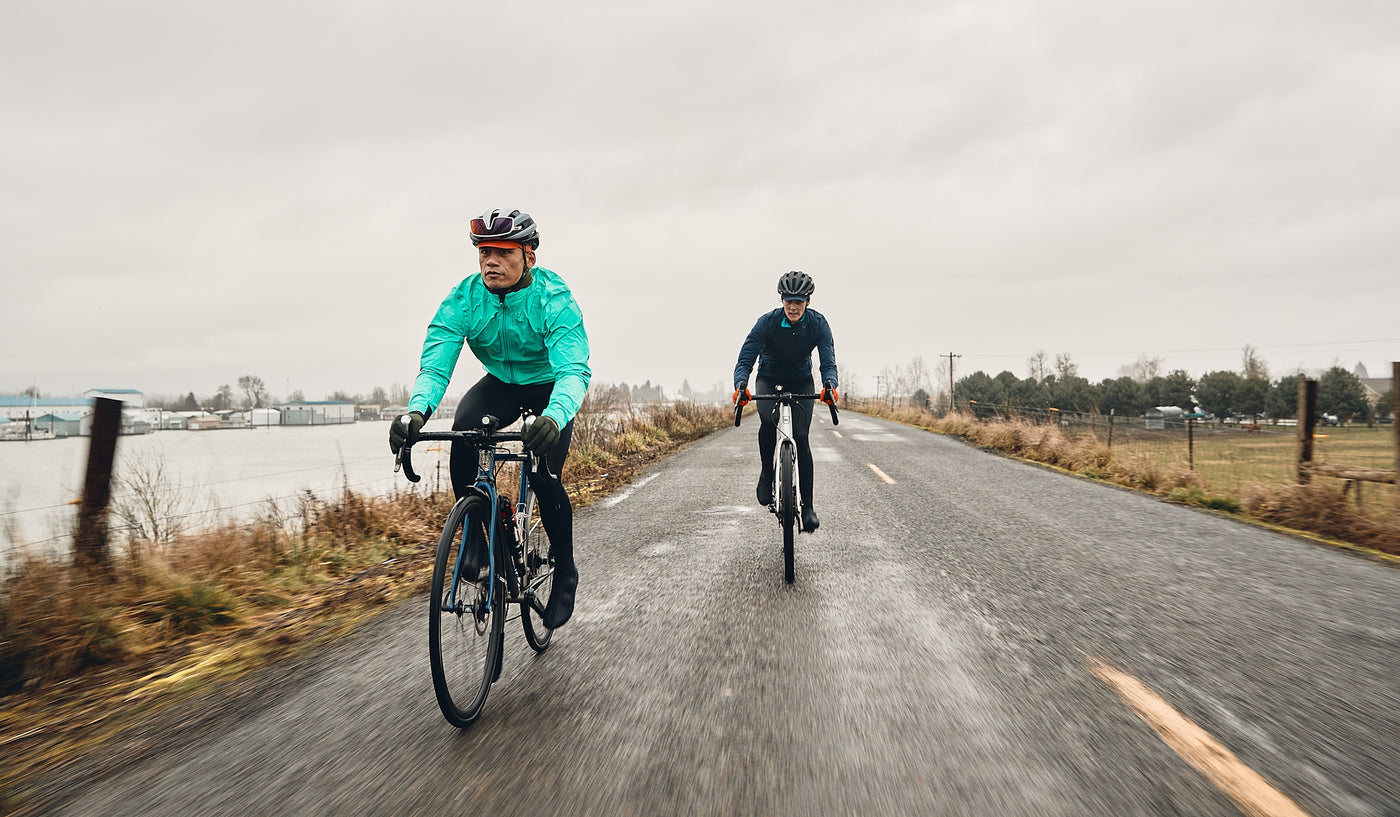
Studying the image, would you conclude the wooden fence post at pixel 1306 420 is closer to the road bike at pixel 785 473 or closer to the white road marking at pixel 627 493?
the road bike at pixel 785 473

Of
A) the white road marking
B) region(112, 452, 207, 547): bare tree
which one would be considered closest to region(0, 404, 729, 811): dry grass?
region(112, 452, 207, 547): bare tree

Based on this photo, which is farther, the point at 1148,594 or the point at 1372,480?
the point at 1372,480

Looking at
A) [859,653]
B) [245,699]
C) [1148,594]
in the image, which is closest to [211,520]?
[245,699]

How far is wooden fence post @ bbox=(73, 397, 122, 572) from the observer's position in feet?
12.7

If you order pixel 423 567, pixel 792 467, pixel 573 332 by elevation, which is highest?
pixel 573 332

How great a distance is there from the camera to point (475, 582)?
2.59 m

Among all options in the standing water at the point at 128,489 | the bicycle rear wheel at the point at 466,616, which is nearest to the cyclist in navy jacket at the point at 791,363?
the standing water at the point at 128,489

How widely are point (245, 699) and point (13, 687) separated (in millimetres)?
1163

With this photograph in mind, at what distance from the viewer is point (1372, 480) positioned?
21.1 ft

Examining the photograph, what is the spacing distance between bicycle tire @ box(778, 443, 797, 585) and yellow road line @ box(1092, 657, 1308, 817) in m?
2.02

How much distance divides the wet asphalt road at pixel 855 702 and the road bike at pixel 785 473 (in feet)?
1.03

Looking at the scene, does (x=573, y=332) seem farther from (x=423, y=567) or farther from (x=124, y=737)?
(x=423, y=567)

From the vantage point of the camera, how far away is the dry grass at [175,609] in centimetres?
279

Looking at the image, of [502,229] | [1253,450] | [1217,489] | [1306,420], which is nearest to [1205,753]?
[502,229]
